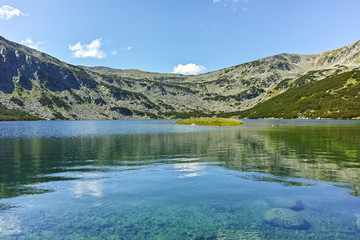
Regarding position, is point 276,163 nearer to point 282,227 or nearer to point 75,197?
point 282,227

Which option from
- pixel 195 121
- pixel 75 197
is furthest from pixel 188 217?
pixel 195 121

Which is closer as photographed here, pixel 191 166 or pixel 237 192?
pixel 237 192

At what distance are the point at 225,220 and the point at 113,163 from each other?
879 inches

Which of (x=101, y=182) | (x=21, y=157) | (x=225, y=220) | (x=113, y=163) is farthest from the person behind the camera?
(x=21, y=157)

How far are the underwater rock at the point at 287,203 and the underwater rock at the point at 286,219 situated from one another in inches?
24.5

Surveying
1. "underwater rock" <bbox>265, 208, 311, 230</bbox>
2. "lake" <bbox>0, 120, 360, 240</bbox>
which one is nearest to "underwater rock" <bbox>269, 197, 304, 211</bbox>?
"lake" <bbox>0, 120, 360, 240</bbox>

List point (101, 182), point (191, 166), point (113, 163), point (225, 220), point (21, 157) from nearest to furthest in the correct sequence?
point (225, 220) < point (101, 182) < point (191, 166) < point (113, 163) < point (21, 157)

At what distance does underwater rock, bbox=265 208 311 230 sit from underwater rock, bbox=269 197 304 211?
623 millimetres

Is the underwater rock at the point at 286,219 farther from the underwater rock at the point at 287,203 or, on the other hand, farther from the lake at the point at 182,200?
the underwater rock at the point at 287,203

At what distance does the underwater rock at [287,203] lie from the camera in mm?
15656

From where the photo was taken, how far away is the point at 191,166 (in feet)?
99.0

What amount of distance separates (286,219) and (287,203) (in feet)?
9.27

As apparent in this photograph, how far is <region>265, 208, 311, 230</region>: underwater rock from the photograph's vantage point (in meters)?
13.0

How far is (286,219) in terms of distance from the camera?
545 inches
